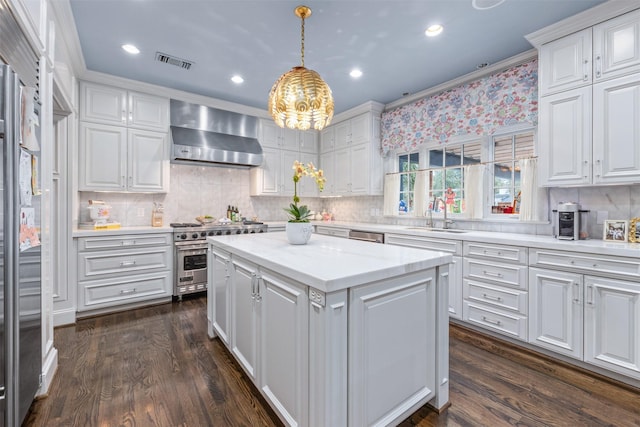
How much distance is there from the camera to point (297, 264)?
144 centimetres

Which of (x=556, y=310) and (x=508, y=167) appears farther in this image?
(x=508, y=167)

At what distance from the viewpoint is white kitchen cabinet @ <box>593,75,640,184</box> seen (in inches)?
83.0

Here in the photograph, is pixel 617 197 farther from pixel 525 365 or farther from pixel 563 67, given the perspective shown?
pixel 525 365

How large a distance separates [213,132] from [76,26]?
1819mm

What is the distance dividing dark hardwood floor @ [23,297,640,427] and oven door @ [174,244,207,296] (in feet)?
3.34

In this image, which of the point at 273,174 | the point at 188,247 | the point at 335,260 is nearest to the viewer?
the point at 335,260

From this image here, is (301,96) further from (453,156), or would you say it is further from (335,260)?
(453,156)

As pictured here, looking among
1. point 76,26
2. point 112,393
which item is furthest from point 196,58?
point 112,393

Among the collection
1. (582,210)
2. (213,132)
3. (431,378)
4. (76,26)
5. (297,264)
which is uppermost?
(76,26)

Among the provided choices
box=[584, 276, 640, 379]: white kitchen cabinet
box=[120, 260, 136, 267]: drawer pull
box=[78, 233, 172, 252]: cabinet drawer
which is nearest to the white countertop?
box=[584, 276, 640, 379]: white kitchen cabinet

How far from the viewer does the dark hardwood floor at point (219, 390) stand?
1.65 meters

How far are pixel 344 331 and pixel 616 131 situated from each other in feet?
8.25

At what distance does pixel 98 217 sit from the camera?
3357 millimetres

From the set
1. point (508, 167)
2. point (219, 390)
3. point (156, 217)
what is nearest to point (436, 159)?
point (508, 167)
